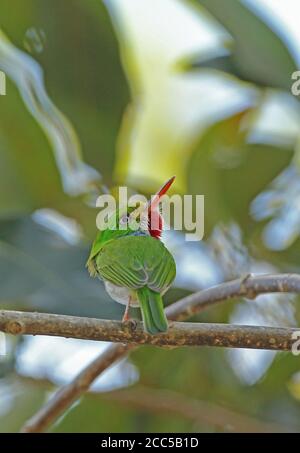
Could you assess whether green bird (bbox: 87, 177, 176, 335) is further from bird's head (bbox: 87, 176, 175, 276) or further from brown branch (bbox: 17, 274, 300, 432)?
brown branch (bbox: 17, 274, 300, 432)

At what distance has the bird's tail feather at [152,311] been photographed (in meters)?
1.28

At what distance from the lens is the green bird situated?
1395 mm

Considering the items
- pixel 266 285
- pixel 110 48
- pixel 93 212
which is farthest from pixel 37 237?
pixel 266 285

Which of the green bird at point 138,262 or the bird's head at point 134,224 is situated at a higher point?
the bird's head at point 134,224

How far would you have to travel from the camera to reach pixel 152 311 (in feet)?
4.37

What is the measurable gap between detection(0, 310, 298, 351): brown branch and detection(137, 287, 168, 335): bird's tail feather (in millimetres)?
11

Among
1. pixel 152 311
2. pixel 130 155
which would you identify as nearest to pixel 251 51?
pixel 130 155

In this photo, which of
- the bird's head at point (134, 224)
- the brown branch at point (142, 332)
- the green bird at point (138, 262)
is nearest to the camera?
the brown branch at point (142, 332)

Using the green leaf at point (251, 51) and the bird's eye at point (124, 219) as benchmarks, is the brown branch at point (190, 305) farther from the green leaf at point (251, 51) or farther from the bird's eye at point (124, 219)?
the green leaf at point (251, 51)

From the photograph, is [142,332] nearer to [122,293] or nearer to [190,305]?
[122,293]

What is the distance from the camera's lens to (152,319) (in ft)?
4.24

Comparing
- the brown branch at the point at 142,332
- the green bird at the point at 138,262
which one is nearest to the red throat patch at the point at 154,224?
the green bird at the point at 138,262

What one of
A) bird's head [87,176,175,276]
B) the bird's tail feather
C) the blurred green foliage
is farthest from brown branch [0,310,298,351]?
the blurred green foliage

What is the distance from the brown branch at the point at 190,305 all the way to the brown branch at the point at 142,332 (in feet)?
0.56
